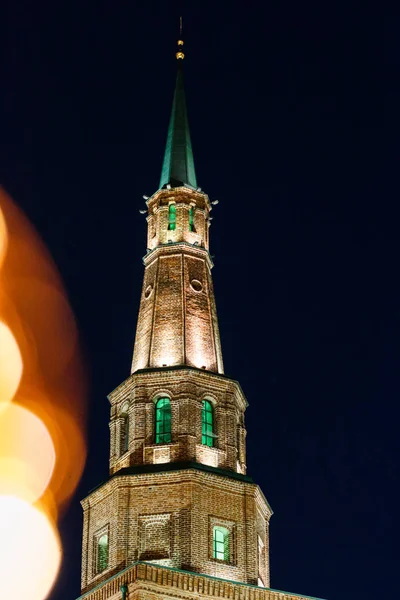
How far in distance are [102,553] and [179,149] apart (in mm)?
18339

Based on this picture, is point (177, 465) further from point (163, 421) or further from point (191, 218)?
point (191, 218)

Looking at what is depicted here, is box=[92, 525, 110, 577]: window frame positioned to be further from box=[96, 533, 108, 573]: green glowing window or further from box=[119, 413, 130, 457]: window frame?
box=[119, 413, 130, 457]: window frame

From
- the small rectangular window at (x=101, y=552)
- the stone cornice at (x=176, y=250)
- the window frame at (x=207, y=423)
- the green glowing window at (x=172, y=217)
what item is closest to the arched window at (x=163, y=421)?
the window frame at (x=207, y=423)

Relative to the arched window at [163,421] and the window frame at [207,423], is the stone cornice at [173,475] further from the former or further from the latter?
the window frame at [207,423]

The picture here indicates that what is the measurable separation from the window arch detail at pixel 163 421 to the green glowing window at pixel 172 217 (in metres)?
8.33

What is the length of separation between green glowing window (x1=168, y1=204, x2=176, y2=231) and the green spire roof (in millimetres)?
1091

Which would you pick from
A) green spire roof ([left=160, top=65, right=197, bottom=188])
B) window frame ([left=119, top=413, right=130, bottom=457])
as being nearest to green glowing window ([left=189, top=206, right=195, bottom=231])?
green spire roof ([left=160, top=65, right=197, bottom=188])

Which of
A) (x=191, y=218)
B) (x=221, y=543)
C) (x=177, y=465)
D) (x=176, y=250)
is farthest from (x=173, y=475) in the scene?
(x=191, y=218)

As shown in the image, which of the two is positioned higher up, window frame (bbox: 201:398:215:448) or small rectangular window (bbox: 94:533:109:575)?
window frame (bbox: 201:398:215:448)

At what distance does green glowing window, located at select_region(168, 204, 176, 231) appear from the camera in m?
51.3

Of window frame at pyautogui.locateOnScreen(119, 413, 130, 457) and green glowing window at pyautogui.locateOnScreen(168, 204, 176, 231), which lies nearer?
window frame at pyautogui.locateOnScreen(119, 413, 130, 457)

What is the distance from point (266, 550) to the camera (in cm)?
4553

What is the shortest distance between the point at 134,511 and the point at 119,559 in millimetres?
1744

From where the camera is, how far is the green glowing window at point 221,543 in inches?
1693
